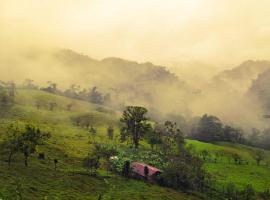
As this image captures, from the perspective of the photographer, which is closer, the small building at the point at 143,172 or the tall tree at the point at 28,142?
the tall tree at the point at 28,142

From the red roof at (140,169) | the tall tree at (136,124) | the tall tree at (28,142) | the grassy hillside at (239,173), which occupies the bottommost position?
the grassy hillside at (239,173)

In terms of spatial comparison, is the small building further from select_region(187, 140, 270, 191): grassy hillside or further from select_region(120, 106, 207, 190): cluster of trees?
select_region(187, 140, 270, 191): grassy hillside

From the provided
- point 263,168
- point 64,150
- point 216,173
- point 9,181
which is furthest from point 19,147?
point 263,168

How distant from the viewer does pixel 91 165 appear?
12306 cm

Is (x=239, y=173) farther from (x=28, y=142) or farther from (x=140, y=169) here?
(x=28, y=142)

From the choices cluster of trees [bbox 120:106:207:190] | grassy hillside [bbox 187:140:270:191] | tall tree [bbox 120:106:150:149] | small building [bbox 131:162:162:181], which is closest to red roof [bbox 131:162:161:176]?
small building [bbox 131:162:162:181]

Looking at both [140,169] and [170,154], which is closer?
[140,169]

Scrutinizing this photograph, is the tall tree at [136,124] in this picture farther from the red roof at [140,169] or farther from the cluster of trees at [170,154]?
the red roof at [140,169]

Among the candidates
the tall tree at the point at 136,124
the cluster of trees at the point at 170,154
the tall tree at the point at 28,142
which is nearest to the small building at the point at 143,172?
the cluster of trees at the point at 170,154

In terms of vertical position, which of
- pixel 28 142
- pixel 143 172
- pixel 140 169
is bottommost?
pixel 143 172

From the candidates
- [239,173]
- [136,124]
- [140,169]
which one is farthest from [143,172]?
→ [239,173]

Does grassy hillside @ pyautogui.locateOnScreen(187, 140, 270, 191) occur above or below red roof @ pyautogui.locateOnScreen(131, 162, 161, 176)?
below

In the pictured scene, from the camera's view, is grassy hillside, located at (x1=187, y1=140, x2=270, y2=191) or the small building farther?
grassy hillside, located at (x1=187, y1=140, x2=270, y2=191)

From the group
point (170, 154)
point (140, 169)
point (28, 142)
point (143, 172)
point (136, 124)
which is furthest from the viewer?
point (136, 124)
